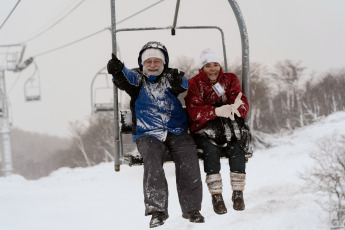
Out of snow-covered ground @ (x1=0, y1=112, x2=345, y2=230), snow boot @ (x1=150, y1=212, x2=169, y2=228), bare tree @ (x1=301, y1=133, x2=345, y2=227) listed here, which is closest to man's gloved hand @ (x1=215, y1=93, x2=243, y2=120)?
snow boot @ (x1=150, y1=212, x2=169, y2=228)

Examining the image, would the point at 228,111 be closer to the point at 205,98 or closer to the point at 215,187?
the point at 205,98

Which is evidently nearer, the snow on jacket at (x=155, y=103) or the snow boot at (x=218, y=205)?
the snow boot at (x=218, y=205)

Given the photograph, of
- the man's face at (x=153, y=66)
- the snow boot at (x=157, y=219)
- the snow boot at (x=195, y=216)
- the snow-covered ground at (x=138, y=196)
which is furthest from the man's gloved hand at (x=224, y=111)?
the snow-covered ground at (x=138, y=196)

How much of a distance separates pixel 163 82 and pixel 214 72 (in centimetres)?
39

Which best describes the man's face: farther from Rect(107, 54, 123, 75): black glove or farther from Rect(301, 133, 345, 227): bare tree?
Rect(301, 133, 345, 227): bare tree

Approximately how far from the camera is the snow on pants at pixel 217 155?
3.14 m

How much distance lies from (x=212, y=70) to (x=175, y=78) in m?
0.30

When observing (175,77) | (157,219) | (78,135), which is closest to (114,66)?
(175,77)

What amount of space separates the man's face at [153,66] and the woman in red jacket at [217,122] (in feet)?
0.84

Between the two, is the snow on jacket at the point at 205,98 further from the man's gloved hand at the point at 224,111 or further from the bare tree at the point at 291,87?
the bare tree at the point at 291,87

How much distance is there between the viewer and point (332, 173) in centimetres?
3778

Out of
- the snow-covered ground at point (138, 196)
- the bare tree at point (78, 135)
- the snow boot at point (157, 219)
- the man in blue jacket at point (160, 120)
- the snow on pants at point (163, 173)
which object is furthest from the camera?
the bare tree at point (78, 135)

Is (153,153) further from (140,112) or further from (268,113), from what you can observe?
(268,113)

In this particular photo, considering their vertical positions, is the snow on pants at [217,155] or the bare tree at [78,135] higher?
the snow on pants at [217,155]
